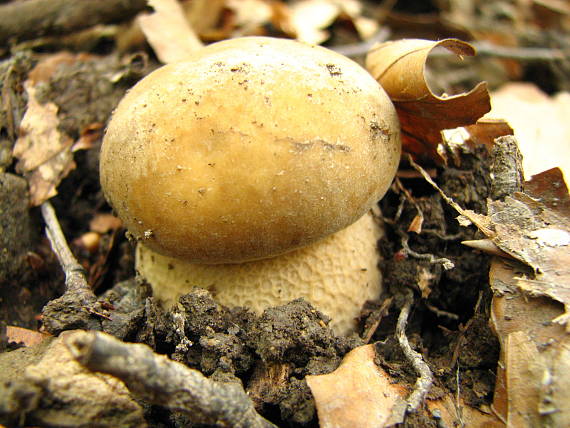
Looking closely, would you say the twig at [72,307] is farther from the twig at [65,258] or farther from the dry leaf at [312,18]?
the dry leaf at [312,18]

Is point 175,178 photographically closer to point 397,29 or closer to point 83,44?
point 83,44

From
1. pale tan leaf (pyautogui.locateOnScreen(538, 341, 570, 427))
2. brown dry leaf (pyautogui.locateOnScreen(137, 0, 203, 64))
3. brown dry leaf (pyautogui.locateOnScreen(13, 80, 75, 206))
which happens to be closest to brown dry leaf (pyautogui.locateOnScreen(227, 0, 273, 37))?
brown dry leaf (pyautogui.locateOnScreen(137, 0, 203, 64))

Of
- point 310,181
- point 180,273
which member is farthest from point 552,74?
point 180,273

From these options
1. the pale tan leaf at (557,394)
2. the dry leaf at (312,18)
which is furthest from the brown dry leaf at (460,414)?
the dry leaf at (312,18)

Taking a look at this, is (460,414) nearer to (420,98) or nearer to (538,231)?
(538,231)

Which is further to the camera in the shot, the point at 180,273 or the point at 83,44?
the point at 83,44
